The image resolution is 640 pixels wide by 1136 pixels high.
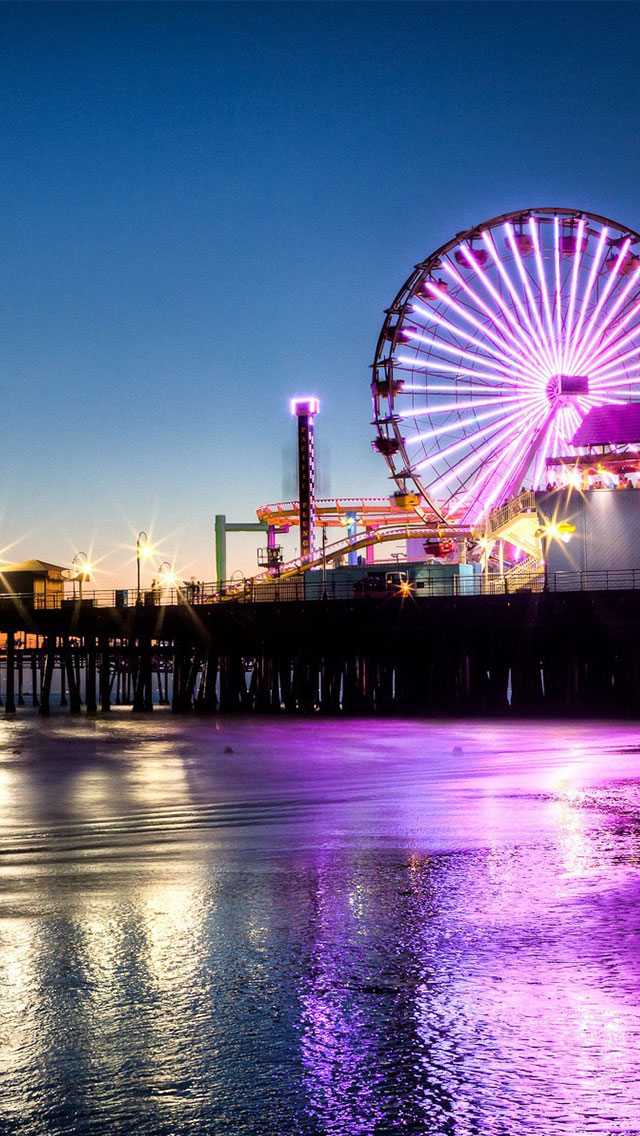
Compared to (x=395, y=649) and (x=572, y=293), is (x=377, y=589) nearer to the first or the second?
(x=395, y=649)

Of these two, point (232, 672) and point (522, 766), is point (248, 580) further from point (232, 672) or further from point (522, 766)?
point (522, 766)

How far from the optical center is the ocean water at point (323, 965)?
736 cm

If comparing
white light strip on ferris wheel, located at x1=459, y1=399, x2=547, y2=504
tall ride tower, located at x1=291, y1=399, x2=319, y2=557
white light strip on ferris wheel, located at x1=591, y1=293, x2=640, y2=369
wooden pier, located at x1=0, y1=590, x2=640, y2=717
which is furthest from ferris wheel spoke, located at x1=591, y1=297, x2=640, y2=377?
tall ride tower, located at x1=291, y1=399, x2=319, y2=557

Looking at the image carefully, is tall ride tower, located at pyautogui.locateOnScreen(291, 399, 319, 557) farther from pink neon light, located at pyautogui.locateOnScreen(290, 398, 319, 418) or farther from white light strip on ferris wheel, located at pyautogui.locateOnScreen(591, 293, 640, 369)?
white light strip on ferris wheel, located at pyautogui.locateOnScreen(591, 293, 640, 369)

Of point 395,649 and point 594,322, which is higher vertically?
point 594,322

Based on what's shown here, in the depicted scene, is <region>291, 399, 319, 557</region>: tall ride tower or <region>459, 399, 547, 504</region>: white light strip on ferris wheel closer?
<region>459, 399, 547, 504</region>: white light strip on ferris wheel

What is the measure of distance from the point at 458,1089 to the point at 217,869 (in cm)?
732

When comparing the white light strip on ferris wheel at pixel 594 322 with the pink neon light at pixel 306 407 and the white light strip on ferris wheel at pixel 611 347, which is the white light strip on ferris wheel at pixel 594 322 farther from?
the pink neon light at pixel 306 407

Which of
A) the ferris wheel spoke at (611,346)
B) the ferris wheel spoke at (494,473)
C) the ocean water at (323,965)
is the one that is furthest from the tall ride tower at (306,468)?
the ocean water at (323,965)

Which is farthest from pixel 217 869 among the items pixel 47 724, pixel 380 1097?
pixel 47 724

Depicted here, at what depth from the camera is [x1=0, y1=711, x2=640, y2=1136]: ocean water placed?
24.1ft

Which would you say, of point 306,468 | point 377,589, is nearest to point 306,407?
point 306,468

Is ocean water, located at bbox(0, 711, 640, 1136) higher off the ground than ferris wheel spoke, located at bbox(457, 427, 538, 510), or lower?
lower

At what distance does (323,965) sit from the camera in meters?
10.3
